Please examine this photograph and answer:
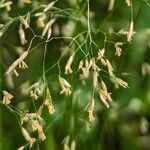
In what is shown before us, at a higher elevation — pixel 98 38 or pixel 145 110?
pixel 98 38

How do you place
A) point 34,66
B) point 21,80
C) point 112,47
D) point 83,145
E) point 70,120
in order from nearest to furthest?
point 70,120, point 83,145, point 112,47, point 34,66, point 21,80

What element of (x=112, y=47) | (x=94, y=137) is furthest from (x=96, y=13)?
(x=94, y=137)

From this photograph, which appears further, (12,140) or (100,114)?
(100,114)

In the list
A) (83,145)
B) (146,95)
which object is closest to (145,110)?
(146,95)

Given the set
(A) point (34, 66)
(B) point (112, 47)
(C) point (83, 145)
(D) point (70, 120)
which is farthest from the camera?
(A) point (34, 66)

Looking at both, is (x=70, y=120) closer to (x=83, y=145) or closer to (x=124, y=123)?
(x=83, y=145)

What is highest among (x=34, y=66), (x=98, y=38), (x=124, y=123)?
(x=98, y=38)

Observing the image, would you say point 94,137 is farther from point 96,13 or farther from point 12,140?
point 96,13
